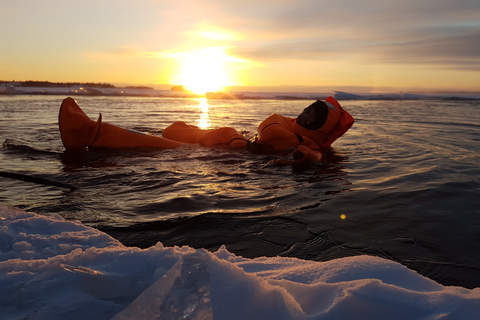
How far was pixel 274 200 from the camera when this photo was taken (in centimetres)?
359

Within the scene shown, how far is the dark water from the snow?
1.09 metres

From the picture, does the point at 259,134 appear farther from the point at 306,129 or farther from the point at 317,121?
the point at 317,121

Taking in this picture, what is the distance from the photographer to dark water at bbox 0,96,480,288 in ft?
8.40

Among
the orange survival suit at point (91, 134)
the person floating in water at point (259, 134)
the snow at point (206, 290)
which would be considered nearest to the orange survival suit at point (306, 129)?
the person floating in water at point (259, 134)

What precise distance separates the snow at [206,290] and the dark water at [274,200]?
1085mm

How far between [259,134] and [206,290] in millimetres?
5260

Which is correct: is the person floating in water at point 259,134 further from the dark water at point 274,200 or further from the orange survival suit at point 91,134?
the dark water at point 274,200

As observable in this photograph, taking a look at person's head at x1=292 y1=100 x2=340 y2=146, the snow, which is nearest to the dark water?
person's head at x1=292 y1=100 x2=340 y2=146

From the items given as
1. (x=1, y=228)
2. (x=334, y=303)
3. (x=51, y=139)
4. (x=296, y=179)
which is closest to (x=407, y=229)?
(x=296, y=179)

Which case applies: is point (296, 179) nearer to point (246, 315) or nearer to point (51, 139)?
point (246, 315)

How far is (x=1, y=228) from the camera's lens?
1.92 m

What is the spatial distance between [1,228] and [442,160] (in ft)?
20.1

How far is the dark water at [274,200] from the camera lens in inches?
101

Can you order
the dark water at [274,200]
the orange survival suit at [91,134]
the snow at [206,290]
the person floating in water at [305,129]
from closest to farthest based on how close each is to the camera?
the snow at [206,290]
the dark water at [274,200]
the orange survival suit at [91,134]
the person floating in water at [305,129]
